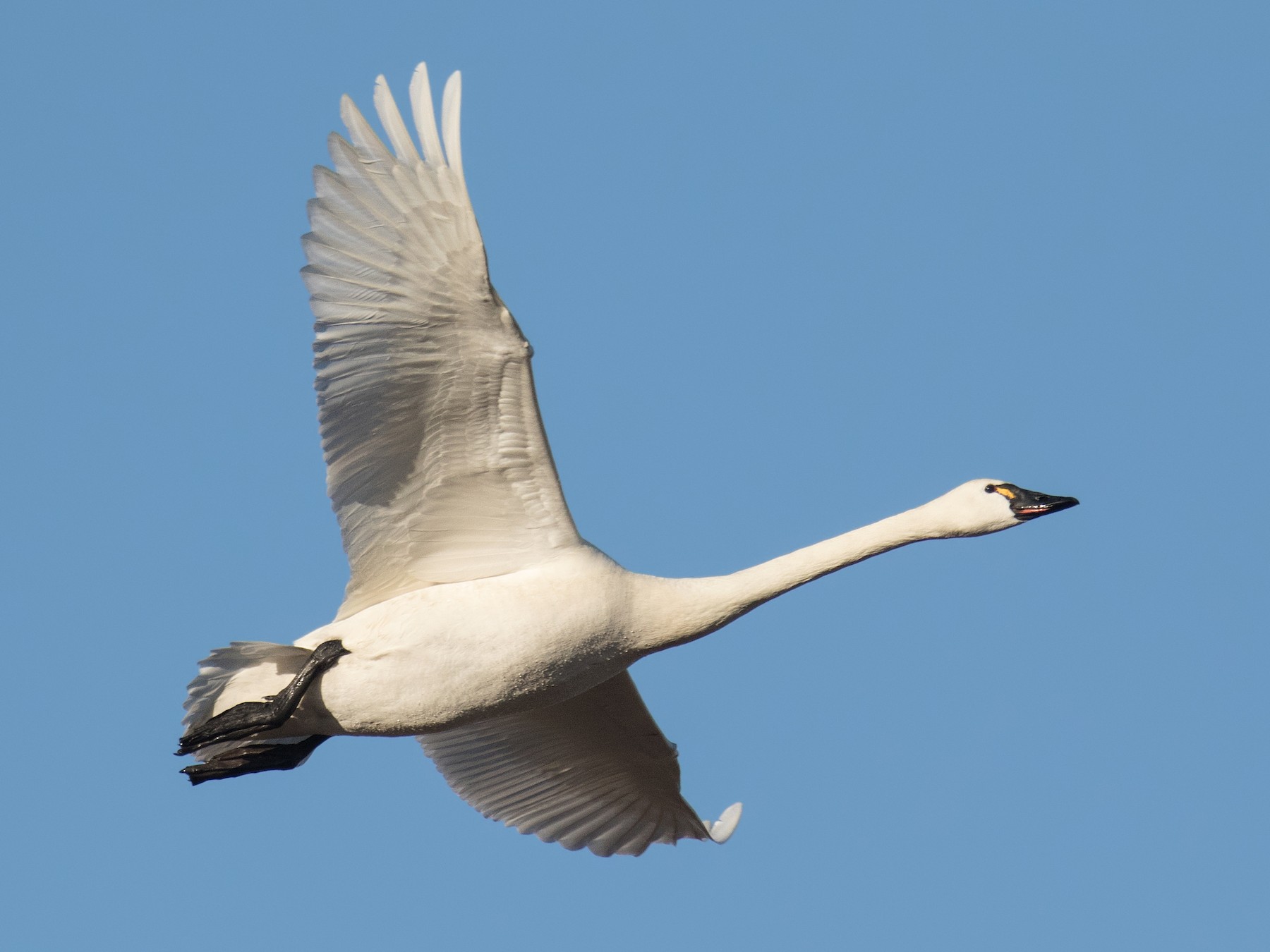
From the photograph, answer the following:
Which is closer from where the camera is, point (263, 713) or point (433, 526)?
point (263, 713)

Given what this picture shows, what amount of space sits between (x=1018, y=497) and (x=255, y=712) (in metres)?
5.67

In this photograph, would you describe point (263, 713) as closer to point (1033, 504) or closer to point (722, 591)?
point (722, 591)

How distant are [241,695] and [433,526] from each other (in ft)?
5.89

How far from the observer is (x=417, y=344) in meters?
12.5

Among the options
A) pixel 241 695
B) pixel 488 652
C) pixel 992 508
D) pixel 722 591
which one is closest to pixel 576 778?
pixel 488 652

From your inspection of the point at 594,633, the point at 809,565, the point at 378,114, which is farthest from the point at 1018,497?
the point at 378,114

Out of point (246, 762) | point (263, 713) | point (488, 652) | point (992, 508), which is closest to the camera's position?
point (488, 652)

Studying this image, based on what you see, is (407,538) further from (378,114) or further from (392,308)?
(378,114)

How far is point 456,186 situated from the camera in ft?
40.4

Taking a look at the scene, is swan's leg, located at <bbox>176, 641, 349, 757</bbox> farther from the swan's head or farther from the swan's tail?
the swan's head

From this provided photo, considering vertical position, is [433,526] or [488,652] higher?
[433,526]

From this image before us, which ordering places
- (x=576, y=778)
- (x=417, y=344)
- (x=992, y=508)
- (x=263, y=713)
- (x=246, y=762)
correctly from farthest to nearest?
(x=576, y=778), (x=992, y=508), (x=246, y=762), (x=263, y=713), (x=417, y=344)

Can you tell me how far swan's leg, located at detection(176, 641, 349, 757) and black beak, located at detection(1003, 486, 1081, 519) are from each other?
4939 millimetres

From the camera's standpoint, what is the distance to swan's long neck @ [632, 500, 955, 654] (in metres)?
13.1
